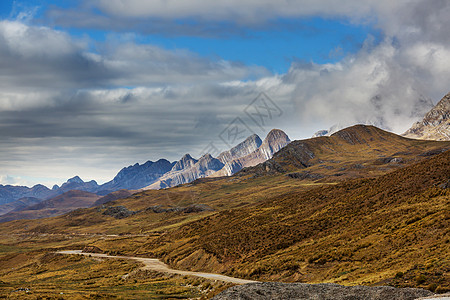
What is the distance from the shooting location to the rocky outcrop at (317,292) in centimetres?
3281

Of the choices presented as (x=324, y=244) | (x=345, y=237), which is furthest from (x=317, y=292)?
(x=345, y=237)

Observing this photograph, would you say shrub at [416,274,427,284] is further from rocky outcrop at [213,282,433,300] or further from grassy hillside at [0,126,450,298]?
rocky outcrop at [213,282,433,300]

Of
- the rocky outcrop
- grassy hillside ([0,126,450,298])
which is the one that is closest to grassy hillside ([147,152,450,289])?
grassy hillside ([0,126,450,298])

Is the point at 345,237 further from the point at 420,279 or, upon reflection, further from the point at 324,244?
the point at 420,279

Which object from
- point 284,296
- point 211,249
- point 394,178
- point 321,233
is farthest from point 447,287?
point 394,178

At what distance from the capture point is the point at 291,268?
2466 inches

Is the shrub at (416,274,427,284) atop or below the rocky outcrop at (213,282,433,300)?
below

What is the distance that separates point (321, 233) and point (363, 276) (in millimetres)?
32270

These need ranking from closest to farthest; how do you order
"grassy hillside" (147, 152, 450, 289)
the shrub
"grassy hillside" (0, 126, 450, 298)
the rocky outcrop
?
the rocky outcrop < the shrub < "grassy hillside" (147, 152, 450, 289) < "grassy hillside" (0, 126, 450, 298)

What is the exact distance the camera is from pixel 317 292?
3647cm

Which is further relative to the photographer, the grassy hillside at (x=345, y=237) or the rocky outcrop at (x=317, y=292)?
the grassy hillside at (x=345, y=237)

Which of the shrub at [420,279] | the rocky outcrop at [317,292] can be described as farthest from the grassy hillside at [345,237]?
the rocky outcrop at [317,292]

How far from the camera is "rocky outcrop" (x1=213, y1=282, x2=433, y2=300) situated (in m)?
32.8

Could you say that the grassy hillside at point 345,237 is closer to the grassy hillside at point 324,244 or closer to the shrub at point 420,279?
the shrub at point 420,279
